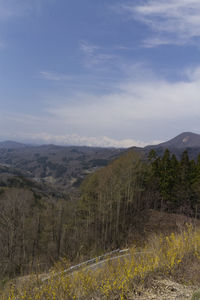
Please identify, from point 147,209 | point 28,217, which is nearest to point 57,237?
point 28,217

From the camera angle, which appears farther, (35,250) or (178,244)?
(35,250)

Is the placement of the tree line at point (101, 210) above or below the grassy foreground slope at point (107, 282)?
below

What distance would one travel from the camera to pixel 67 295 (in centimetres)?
415

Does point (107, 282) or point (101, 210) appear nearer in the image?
point (107, 282)

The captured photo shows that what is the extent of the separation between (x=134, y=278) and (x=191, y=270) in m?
1.56

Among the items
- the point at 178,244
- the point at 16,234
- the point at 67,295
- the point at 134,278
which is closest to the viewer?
the point at 67,295

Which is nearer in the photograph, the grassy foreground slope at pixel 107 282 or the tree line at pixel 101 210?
the grassy foreground slope at pixel 107 282

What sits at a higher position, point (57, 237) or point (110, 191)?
point (110, 191)

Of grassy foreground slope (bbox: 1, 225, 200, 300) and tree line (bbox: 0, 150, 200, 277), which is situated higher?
grassy foreground slope (bbox: 1, 225, 200, 300)

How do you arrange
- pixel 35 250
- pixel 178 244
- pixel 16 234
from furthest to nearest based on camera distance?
pixel 35 250, pixel 16 234, pixel 178 244

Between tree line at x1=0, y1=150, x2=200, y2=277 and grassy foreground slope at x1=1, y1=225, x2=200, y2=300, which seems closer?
grassy foreground slope at x1=1, y1=225, x2=200, y2=300

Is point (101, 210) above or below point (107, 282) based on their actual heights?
below

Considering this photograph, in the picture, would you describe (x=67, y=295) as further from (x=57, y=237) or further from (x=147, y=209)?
(x=147, y=209)

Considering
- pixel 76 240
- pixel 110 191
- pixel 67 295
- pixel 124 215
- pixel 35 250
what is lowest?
pixel 35 250
